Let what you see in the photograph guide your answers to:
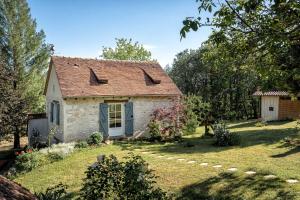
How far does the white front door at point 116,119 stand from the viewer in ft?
61.0

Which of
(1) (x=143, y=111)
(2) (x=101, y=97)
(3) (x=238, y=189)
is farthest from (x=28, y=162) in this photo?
(3) (x=238, y=189)

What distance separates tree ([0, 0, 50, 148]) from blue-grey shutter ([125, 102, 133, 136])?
7.59m

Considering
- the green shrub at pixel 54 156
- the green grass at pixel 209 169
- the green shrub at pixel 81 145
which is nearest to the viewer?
the green grass at pixel 209 169

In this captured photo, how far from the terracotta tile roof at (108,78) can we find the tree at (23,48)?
476 cm

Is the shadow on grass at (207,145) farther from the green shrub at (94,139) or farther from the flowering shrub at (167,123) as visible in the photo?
the green shrub at (94,139)

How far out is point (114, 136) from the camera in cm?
1866

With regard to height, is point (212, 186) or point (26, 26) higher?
point (26, 26)

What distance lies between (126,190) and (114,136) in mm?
13179

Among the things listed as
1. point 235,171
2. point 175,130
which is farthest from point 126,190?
point 175,130

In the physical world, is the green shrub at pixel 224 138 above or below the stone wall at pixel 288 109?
below

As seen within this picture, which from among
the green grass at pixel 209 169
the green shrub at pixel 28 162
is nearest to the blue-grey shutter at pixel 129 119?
the green grass at pixel 209 169

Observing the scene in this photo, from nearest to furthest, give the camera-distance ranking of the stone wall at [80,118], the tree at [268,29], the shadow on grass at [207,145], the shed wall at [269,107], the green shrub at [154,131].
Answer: the tree at [268,29]
the shadow on grass at [207,145]
the stone wall at [80,118]
the green shrub at [154,131]
the shed wall at [269,107]

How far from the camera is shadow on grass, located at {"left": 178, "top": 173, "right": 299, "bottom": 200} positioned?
7.66m

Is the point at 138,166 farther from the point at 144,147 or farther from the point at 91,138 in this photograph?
the point at 91,138
